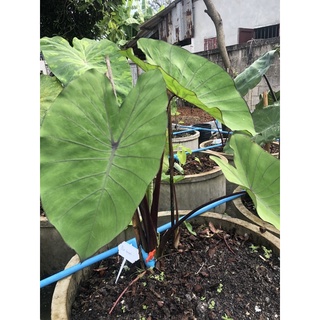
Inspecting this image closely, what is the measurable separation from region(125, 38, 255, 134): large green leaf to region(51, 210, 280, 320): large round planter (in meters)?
0.53

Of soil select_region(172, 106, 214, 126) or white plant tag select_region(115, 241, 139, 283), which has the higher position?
soil select_region(172, 106, 214, 126)

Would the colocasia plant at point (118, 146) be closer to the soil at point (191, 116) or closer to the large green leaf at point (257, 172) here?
the large green leaf at point (257, 172)

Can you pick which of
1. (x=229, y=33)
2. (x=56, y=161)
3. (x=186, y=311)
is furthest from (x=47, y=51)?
(x=229, y=33)

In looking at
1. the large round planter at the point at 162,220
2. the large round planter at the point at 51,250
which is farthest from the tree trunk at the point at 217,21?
the large round planter at the point at 51,250

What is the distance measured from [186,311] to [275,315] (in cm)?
25

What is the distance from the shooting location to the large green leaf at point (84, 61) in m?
0.92

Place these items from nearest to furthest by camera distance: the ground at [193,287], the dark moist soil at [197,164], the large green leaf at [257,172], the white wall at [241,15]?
1. the large green leaf at [257,172]
2. the ground at [193,287]
3. the dark moist soil at [197,164]
4. the white wall at [241,15]

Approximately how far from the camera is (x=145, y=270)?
3.07 feet

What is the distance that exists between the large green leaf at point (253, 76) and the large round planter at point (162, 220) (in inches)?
22.5

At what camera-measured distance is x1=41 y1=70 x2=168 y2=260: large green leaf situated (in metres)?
0.48

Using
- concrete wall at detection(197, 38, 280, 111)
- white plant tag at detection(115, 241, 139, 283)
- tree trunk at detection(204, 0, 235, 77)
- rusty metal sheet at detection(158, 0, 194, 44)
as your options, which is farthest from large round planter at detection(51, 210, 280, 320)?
concrete wall at detection(197, 38, 280, 111)

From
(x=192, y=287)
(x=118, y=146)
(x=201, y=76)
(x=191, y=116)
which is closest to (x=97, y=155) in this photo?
(x=118, y=146)

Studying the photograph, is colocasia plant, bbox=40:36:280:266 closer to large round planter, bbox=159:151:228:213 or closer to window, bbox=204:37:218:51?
large round planter, bbox=159:151:228:213

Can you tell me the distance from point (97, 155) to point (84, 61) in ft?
1.99
